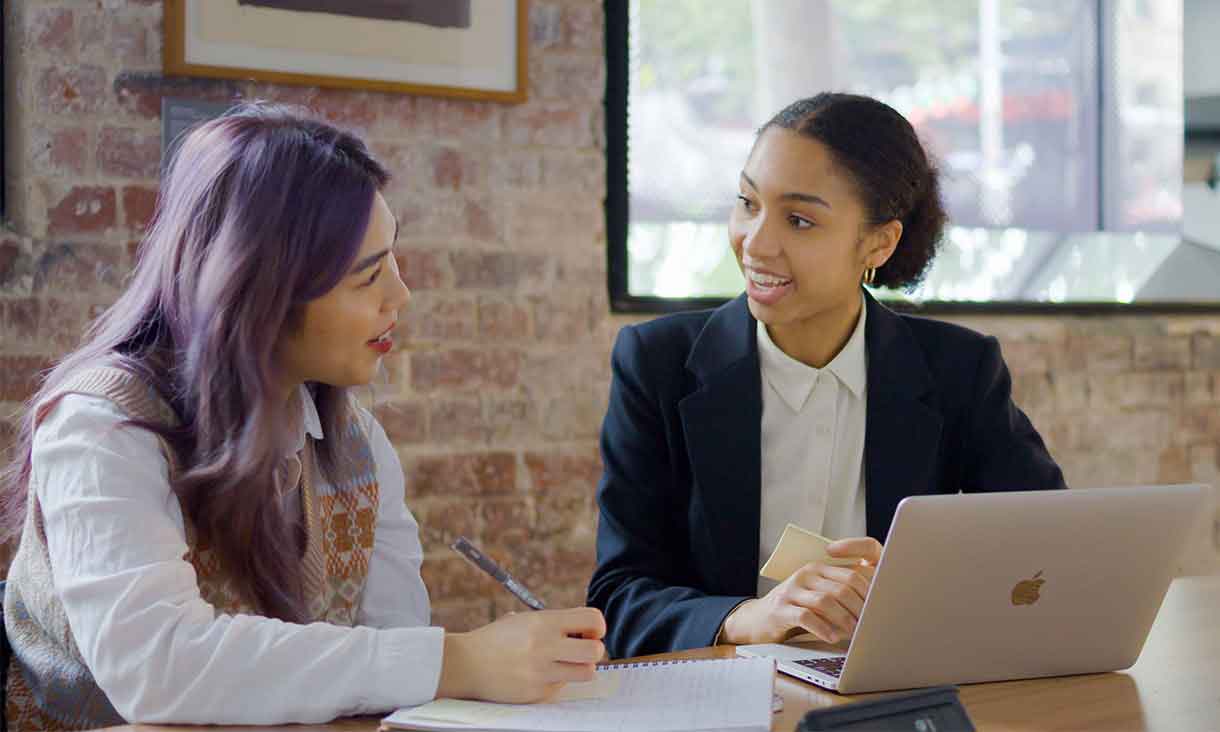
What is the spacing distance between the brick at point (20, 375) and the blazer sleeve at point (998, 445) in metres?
1.46

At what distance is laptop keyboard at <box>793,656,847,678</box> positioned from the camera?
4.49 ft

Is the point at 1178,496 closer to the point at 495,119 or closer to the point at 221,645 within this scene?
the point at 221,645

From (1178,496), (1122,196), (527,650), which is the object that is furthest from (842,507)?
(1122,196)

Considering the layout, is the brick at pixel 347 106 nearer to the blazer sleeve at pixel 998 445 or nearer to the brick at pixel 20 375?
the brick at pixel 20 375

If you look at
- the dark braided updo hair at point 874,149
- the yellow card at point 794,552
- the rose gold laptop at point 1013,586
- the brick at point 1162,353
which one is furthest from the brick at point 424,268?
the brick at point 1162,353

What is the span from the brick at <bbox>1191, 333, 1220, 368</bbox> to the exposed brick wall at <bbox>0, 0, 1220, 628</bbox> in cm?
167

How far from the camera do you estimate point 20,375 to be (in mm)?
2178

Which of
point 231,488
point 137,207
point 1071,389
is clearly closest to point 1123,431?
point 1071,389

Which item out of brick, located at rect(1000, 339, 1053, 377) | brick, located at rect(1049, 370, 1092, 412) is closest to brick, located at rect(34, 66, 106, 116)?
brick, located at rect(1000, 339, 1053, 377)

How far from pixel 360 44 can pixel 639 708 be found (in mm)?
1569

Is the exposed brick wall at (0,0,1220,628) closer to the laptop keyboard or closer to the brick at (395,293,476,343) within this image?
the brick at (395,293,476,343)

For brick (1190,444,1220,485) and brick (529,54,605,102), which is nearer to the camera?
brick (529,54,605,102)

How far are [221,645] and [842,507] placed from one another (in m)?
1.03

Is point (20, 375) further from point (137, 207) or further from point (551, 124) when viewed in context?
point (551, 124)
